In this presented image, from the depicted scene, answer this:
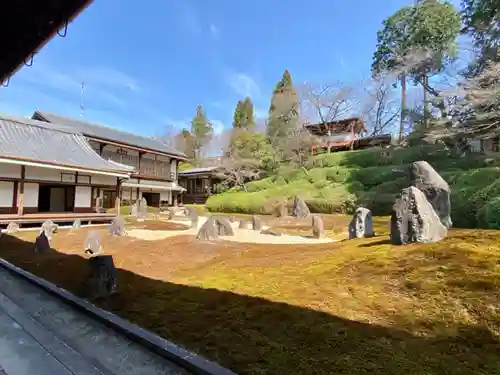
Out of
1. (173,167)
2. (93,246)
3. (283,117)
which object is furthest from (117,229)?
(283,117)

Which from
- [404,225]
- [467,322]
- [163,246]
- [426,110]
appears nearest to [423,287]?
[467,322]

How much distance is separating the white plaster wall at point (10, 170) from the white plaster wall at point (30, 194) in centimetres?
101

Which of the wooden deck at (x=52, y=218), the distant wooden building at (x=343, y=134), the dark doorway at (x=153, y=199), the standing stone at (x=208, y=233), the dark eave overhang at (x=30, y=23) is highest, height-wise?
the distant wooden building at (x=343, y=134)

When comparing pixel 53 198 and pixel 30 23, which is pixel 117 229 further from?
pixel 53 198

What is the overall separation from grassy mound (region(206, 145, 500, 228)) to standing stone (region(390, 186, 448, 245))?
9.20 meters

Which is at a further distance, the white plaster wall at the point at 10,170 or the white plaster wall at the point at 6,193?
the white plaster wall at the point at 6,193

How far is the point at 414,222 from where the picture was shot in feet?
13.7

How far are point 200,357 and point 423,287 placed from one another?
222cm

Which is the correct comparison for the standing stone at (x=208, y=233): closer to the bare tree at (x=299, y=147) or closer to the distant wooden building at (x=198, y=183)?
the bare tree at (x=299, y=147)

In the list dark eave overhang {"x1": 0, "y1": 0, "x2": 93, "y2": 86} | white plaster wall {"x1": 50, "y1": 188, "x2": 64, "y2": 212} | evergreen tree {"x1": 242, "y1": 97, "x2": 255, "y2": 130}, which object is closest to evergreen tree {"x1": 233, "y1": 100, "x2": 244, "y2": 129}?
evergreen tree {"x1": 242, "y1": 97, "x2": 255, "y2": 130}

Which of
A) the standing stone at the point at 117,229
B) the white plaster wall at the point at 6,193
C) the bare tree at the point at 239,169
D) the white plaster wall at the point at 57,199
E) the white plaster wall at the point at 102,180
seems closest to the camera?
the standing stone at the point at 117,229

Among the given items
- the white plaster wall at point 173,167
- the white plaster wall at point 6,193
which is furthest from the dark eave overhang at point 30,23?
the white plaster wall at point 173,167

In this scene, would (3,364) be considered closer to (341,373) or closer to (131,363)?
(131,363)

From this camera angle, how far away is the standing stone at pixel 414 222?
13.6 ft
